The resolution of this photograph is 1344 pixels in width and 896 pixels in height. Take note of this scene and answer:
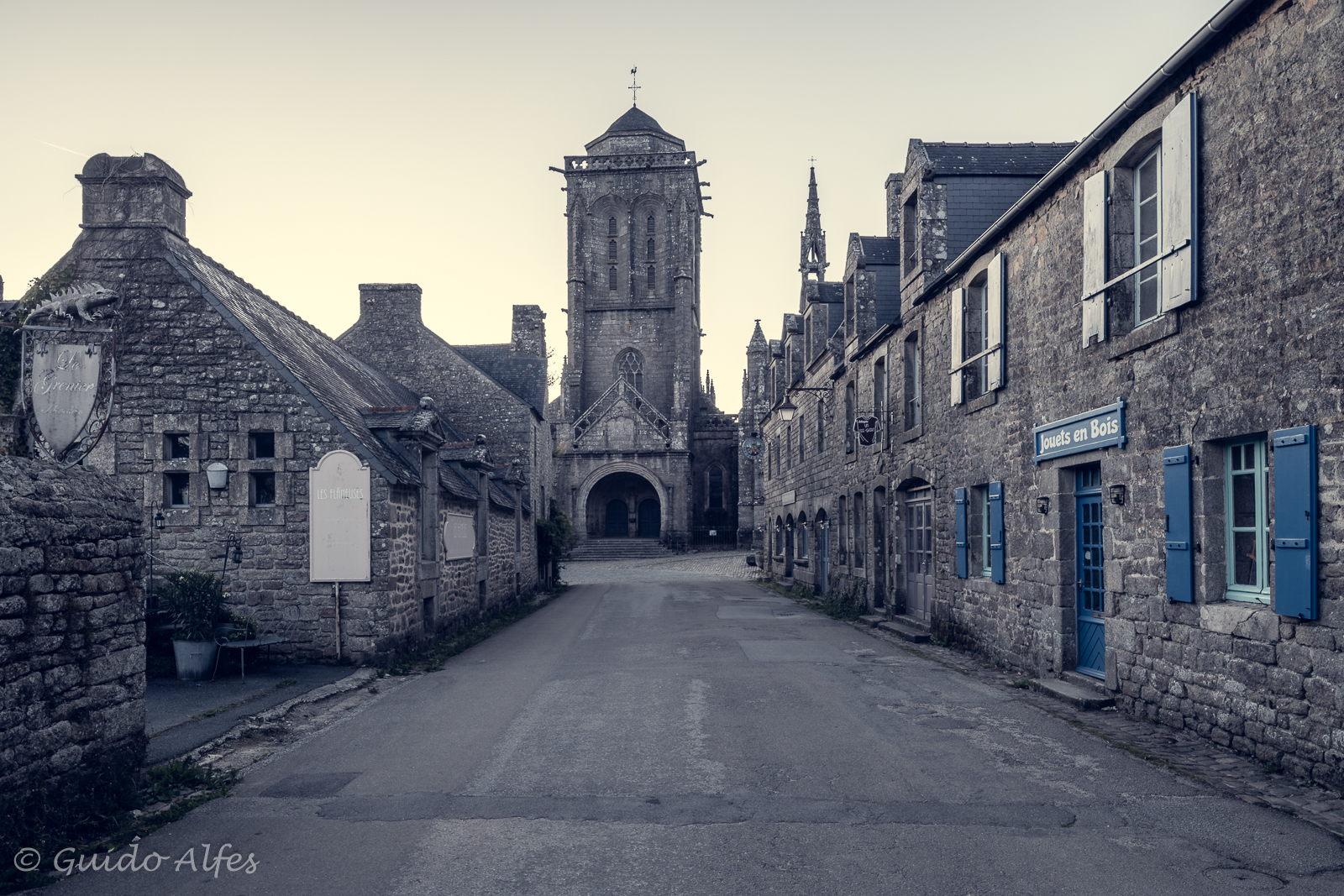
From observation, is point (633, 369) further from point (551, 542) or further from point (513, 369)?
point (551, 542)

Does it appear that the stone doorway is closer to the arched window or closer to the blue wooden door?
the arched window

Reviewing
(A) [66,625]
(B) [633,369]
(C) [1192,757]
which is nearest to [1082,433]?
(C) [1192,757]

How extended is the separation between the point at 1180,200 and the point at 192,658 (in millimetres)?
10400

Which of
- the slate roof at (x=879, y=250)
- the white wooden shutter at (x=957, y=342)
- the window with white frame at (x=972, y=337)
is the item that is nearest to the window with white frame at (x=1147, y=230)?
the window with white frame at (x=972, y=337)

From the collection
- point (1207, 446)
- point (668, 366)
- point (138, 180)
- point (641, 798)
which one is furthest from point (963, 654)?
point (668, 366)

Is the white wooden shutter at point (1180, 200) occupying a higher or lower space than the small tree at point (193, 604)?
higher

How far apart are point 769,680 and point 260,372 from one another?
723 centimetres

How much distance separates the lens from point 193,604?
10.4m

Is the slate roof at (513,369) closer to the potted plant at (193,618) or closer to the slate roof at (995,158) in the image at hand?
the slate roof at (995,158)

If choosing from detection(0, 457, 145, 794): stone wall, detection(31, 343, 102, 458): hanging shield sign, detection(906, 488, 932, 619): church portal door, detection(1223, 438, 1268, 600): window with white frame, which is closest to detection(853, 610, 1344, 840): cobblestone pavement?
detection(1223, 438, 1268, 600): window with white frame

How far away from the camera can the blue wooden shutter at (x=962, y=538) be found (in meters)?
12.5

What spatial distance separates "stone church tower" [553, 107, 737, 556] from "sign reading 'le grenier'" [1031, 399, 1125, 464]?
4073 cm

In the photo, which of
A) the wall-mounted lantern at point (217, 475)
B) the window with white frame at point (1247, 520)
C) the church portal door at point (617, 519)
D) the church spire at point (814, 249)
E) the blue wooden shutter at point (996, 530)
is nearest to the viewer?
the window with white frame at point (1247, 520)

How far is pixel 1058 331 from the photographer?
973 cm
